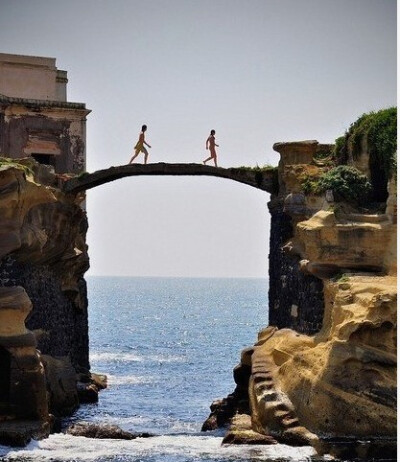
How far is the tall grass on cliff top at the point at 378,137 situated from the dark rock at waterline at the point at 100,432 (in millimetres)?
11070

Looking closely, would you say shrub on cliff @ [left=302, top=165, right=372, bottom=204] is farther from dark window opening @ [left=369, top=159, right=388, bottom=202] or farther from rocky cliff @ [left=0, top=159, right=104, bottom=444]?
rocky cliff @ [left=0, top=159, right=104, bottom=444]

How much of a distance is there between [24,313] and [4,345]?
112cm

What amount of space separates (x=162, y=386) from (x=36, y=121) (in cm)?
1507

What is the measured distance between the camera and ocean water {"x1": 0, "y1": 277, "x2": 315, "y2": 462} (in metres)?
32.2

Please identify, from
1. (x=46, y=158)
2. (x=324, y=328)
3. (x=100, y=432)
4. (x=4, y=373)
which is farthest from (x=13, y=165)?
(x=46, y=158)

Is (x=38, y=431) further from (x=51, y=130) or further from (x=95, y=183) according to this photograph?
(x=51, y=130)

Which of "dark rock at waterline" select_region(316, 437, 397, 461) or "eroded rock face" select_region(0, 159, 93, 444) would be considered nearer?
"dark rock at waterline" select_region(316, 437, 397, 461)

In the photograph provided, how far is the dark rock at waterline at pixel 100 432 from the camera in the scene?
36219mm

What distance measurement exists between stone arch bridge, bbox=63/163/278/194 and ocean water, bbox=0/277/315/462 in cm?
864

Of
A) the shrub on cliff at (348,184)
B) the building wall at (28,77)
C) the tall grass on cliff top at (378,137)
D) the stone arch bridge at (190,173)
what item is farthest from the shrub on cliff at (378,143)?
the building wall at (28,77)

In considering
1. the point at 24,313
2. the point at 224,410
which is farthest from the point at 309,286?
the point at 24,313

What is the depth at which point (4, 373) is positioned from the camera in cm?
3591

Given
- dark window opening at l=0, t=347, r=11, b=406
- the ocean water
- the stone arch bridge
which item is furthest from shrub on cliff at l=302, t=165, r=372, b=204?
dark window opening at l=0, t=347, r=11, b=406

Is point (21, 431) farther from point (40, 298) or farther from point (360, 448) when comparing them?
point (40, 298)
